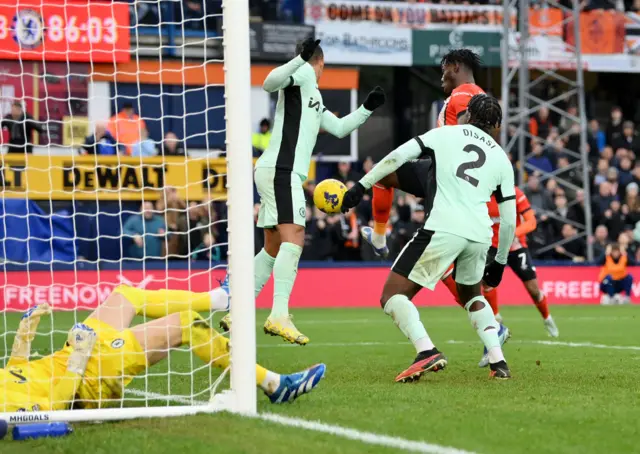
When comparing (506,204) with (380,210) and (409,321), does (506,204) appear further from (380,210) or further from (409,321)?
(380,210)

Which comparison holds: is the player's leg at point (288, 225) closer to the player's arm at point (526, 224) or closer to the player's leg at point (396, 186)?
the player's leg at point (396, 186)

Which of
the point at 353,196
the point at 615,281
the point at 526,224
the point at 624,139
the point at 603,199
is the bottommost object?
the point at 615,281

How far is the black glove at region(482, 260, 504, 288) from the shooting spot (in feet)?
25.3

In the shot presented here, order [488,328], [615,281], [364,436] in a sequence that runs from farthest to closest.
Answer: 1. [615,281]
2. [488,328]
3. [364,436]

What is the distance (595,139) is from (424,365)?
65.6ft

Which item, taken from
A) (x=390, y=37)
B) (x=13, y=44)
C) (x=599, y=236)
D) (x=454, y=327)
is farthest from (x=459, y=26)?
(x=454, y=327)

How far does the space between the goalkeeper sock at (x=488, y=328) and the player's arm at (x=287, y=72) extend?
2.01 metres

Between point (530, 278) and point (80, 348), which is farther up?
point (80, 348)

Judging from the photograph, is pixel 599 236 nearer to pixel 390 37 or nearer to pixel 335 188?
pixel 390 37

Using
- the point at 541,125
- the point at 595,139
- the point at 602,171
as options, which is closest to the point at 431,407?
the point at 602,171

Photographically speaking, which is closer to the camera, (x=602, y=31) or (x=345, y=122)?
(x=345, y=122)

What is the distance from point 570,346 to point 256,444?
6417 mm

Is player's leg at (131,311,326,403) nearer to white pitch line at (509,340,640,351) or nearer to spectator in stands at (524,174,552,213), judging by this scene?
white pitch line at (509,340,640,351)

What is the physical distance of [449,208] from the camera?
7.06 meters
